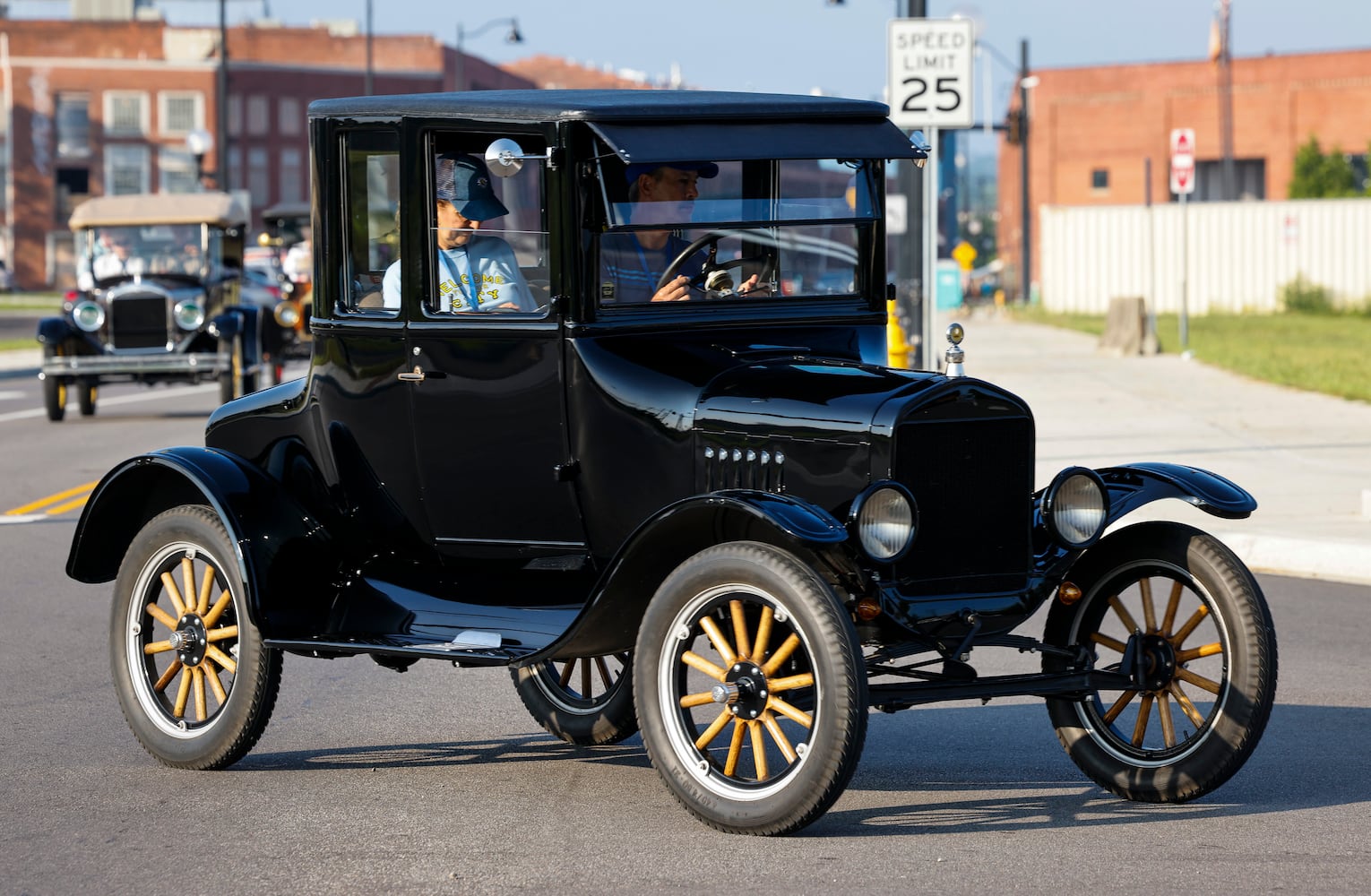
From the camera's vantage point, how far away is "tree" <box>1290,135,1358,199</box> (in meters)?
72.0

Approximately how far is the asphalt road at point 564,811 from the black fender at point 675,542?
0.53 m

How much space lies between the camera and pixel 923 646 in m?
5.53

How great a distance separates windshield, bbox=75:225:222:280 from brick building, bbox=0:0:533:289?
75.9 meters

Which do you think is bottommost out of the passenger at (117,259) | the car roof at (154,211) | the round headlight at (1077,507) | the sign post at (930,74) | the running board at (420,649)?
the running board at (420,649)

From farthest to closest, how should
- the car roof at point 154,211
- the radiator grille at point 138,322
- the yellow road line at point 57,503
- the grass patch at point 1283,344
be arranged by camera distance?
the grass patch at point 1283,344
the car roof at point 154,211
the radiator grille at point 138,322
the yellow road line at point 57,503

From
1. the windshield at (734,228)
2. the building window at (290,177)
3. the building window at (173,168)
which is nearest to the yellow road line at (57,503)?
the windshield at (734,228)

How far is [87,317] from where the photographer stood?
22.2 metres

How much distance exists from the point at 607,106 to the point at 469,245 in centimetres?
70

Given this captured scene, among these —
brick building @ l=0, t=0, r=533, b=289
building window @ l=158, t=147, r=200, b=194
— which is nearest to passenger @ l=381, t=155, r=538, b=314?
brick building @ l=0, t=0, r=533, b=289

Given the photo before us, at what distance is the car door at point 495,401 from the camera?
605 centimetres

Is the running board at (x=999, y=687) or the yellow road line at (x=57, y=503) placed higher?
the running board at (x=999, y=687)

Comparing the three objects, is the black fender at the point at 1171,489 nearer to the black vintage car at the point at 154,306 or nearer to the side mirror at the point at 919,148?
the side mirror at the point at 919,148

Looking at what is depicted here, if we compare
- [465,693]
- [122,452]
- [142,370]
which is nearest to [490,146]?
[465,693]

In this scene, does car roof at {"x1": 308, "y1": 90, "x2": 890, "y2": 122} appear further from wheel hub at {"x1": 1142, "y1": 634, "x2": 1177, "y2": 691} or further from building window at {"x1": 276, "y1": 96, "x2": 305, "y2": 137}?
building window at {"x1": 276, "y1": 96, "x2": 305, "y2": 137}
